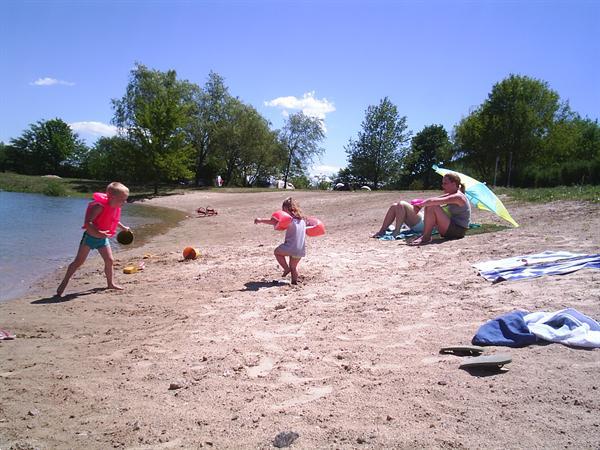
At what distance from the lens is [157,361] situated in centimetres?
446

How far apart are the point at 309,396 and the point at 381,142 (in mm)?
54892

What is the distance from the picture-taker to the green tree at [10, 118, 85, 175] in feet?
233

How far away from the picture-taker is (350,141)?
190ft

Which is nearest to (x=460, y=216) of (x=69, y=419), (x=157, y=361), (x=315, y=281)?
(x=315, y=281)

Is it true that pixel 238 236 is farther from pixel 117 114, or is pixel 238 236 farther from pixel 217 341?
pixel 117 114

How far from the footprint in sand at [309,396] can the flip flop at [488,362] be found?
Result: 1.13m

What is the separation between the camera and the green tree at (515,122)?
45.1 metres

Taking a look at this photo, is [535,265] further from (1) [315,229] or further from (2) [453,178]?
(2) [453,178]

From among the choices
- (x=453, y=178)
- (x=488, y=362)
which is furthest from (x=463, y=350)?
(x=453, y=178)

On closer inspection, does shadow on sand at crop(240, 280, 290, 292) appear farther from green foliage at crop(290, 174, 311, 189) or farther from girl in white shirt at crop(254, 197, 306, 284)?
green foliage at crop(290, 174, 311, 189)

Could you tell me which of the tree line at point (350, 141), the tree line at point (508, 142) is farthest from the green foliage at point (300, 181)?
the tree line at point (508, 142)

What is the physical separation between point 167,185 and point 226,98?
36.9 ft

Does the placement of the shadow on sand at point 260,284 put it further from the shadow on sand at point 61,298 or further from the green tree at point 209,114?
the green tree at point 209,114

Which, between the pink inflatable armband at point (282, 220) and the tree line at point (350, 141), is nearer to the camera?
the pink inflatable armband at point (282, 220)
